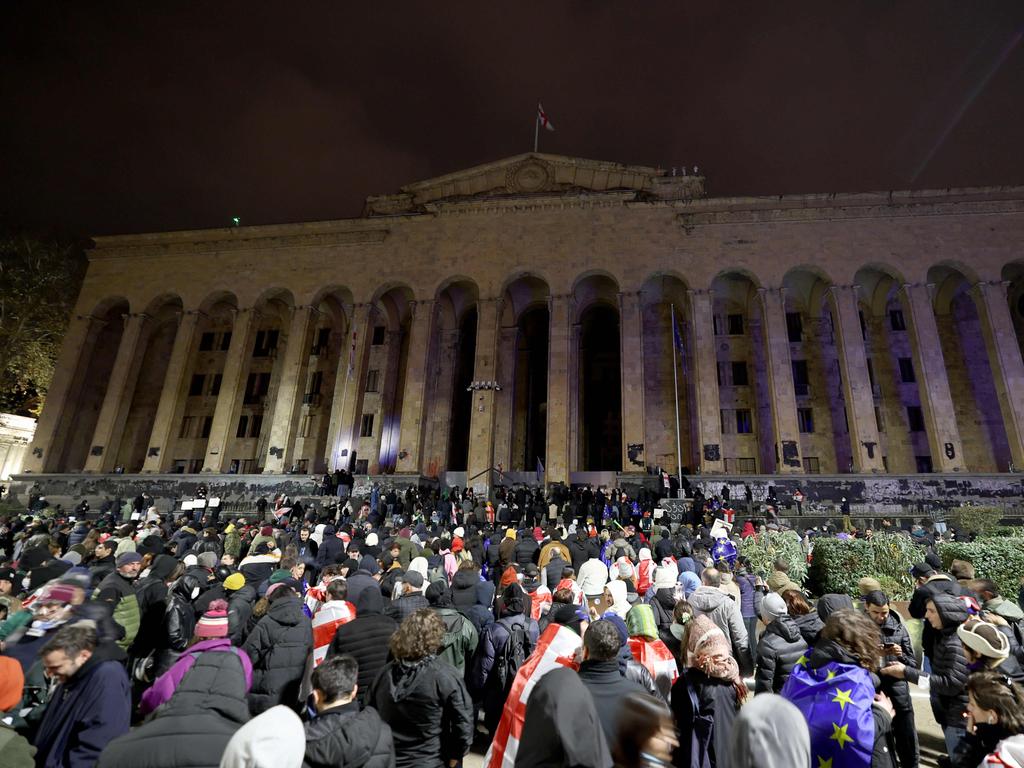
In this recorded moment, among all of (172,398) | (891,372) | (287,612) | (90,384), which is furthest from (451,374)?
(287,612)

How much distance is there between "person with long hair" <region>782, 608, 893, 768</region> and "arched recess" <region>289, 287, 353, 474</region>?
2919 cm

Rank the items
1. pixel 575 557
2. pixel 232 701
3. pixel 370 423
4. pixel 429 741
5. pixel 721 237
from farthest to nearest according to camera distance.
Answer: pixel 370 423 < pixel 721 237 < pixel 575 557 < pixel 429 741 < pixel 232 701

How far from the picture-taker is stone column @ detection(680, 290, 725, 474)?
24709mm

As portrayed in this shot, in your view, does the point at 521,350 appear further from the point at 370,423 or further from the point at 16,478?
the point at 16,478

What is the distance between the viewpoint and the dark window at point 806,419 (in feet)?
93.4

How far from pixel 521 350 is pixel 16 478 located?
2902 cm

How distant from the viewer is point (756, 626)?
729cm

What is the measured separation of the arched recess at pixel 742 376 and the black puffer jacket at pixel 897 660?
24.9 metres

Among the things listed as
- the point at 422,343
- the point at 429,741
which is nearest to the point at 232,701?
the point at 429,741

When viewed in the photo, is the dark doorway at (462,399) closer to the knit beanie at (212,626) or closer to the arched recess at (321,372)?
the arched recess at (321,372)

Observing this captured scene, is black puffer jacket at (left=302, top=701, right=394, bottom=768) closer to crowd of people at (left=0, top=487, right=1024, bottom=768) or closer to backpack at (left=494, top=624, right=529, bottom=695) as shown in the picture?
crowd of people at (left=0, top=487, right=1024, bottom=768)

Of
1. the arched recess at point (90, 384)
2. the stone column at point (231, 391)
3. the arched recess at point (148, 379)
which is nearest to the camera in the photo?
the stone column at point (231, 391)

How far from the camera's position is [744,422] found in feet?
95.9

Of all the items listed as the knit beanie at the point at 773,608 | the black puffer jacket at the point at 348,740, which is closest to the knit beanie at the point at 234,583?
the black puffer jacket at the point at 348,740
